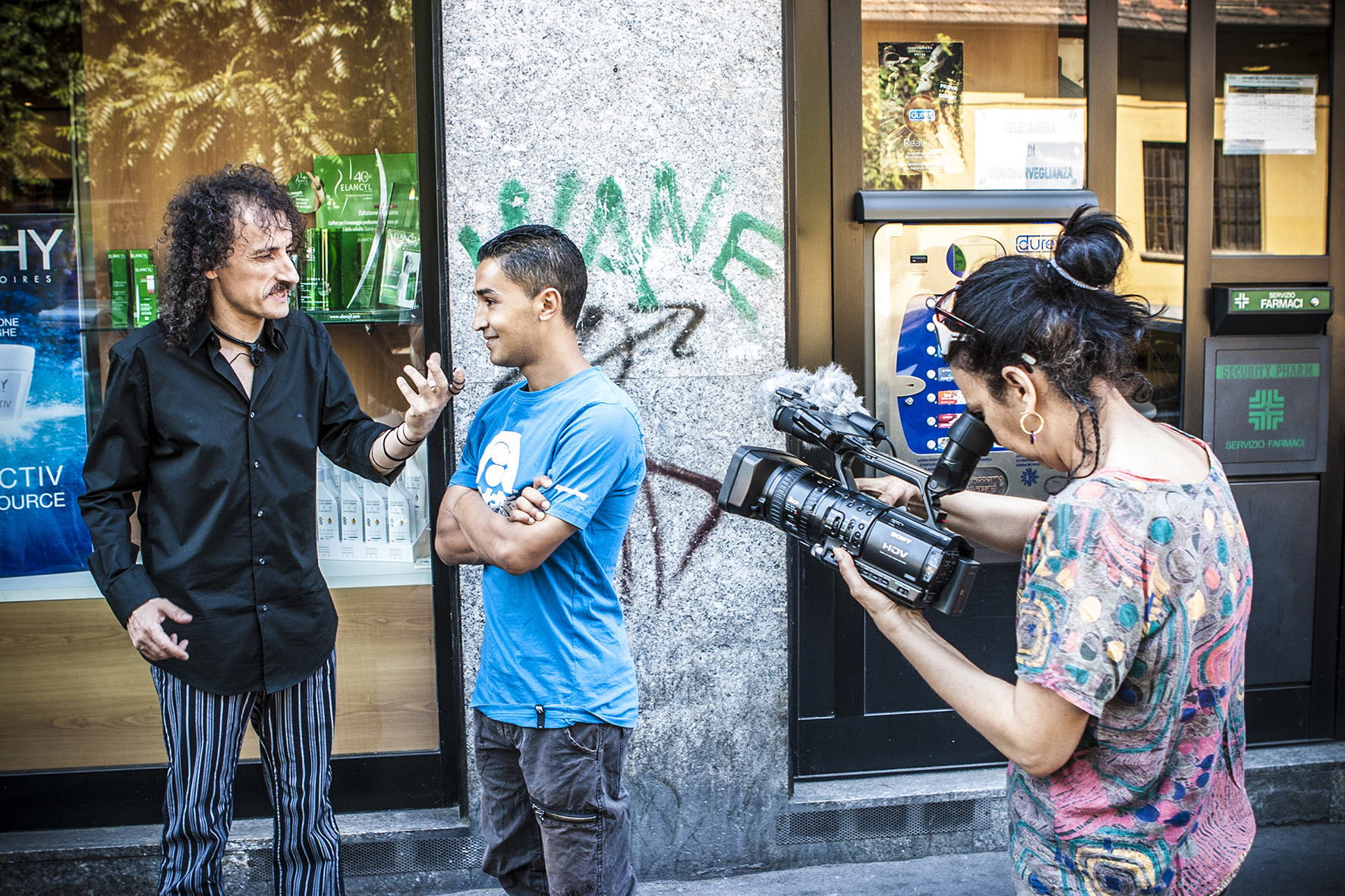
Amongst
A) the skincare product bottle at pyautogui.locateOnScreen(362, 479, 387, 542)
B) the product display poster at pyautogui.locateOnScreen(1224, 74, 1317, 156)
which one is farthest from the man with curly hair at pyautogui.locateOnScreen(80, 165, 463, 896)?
the product display poster at pyautogui.locateOnScreen(1224, 74, 1317, 156)

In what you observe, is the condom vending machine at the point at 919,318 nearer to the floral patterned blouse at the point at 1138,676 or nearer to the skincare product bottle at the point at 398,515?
the skincare product bottle at the point at 398,515

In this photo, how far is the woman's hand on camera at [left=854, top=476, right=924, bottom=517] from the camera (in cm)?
220

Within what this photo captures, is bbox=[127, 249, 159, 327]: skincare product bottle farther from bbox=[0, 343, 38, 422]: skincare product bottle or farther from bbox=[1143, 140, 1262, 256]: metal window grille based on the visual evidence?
bbox=[1143, 140, 1262, 256]: metal window grille

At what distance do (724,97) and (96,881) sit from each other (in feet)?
10.8

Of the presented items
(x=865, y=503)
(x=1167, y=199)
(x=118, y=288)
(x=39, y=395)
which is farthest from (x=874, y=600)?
(x=39, y=395)

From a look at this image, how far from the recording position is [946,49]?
3553 millimetres

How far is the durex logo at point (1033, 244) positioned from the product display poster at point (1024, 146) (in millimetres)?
187

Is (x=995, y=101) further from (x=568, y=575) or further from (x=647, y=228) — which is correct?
(x=568, y=575)

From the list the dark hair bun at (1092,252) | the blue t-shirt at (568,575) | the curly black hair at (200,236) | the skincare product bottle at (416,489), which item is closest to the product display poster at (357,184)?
the skincare product bottle at (416,489)

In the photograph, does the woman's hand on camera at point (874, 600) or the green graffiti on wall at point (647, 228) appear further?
the green graffiti on wall at point (647, 228)

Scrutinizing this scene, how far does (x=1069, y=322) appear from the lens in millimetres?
1538

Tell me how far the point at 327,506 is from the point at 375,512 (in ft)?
0.57

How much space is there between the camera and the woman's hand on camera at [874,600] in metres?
1.64

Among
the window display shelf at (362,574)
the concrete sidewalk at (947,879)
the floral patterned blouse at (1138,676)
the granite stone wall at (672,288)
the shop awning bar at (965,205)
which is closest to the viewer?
the floral patterned blouse at (1138,676)
